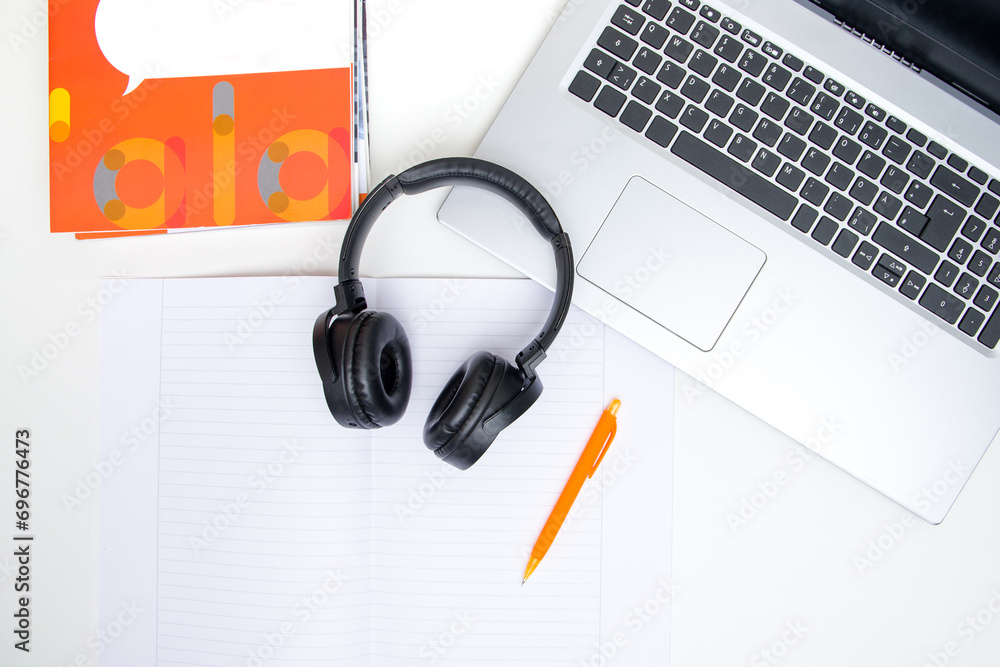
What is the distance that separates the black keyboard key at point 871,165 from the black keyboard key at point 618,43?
0.25 metres

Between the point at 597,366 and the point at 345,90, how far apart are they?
0.41 m

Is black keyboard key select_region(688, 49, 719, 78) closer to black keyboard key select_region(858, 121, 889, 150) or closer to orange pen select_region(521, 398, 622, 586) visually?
black keyboard key select_region(858, 121, 889, 150)

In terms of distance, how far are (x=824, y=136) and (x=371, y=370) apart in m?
0.50

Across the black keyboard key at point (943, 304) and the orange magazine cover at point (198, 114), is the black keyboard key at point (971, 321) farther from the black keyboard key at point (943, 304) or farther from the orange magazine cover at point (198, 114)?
the orange magazine cover at point (198, 114)

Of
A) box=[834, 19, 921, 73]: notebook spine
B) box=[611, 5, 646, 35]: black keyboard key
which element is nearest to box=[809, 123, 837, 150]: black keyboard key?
box=[834, 19, 921, 73]: notebook spine

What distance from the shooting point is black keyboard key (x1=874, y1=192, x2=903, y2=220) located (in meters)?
0.60

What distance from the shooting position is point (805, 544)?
2.10 feet

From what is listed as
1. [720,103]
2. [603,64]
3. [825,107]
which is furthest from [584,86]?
[825,107]

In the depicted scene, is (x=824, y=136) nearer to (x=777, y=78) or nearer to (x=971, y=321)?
(x=777, y=78)

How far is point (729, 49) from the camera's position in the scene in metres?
0.62

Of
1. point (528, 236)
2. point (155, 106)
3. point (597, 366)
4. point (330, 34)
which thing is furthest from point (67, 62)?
point (597, 366)

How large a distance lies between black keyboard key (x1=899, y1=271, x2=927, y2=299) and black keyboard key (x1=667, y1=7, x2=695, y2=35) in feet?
1.08

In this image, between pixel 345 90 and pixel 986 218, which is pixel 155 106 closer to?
pixel 345 90

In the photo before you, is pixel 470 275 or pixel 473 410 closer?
pixel 473 410
